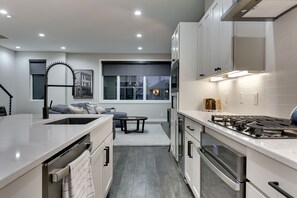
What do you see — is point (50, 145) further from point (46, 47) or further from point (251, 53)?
point (46, 47)

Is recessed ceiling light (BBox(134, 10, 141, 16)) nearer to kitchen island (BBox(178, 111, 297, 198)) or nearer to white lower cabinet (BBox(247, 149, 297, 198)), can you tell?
kitchen island (BBox(178, 111, 297, 198))

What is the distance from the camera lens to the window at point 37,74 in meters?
8.48

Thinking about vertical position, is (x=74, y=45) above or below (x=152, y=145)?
above

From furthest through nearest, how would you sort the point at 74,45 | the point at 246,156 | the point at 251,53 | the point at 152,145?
the point at 74,45 → the point at 152,145 → the point at 251,53 → the point at 246,156

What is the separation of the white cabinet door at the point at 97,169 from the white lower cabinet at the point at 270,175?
1.04 metres

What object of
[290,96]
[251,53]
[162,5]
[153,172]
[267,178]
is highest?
[162,5]

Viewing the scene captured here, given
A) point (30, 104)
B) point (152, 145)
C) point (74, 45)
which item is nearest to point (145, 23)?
point (152, 145)

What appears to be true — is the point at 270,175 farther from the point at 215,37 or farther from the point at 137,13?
the point at 137,13

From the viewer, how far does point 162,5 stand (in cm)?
415

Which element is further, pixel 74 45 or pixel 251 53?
pixel 74 45

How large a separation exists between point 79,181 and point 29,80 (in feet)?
28.2

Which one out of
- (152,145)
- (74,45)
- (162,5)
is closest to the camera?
(162,5)

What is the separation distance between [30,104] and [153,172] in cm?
705

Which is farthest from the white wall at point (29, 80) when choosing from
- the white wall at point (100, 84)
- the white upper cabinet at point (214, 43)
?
the white upper cabinet at point (214, 43)
